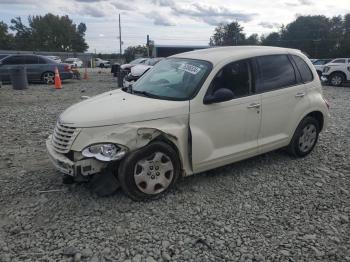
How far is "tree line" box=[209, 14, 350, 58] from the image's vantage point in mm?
61094

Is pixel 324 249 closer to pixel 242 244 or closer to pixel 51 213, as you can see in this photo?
pixel 242 244

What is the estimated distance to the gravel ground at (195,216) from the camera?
3.28 metres

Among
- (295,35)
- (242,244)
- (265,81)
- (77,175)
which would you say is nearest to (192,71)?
(265,81)

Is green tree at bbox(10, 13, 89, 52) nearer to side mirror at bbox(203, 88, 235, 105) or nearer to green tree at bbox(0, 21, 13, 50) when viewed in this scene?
green tree at bbox(0, 21, 13, 50)

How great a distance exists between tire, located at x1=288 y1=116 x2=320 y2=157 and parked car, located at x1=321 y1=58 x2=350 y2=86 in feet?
48.7

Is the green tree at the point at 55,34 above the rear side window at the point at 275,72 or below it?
above

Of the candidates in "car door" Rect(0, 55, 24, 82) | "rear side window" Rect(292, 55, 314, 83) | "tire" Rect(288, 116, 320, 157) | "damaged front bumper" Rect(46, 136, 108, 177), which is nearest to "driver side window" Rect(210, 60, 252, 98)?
"rear side window" Rect(292, 55, 314, 83)

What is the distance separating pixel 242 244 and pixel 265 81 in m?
2.40

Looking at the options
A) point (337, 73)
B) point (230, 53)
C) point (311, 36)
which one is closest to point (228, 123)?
point (230, 53)

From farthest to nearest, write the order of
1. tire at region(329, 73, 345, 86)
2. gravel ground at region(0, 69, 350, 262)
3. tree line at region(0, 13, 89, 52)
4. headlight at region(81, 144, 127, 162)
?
tree line at region(0, 13, 89, 52) → tire at region(329, 73, 345, 86) → headlight at region(81, 144, 127, 162) → gravel ground at region(0, 69, 350, 262)

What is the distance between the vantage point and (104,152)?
12.5 feet

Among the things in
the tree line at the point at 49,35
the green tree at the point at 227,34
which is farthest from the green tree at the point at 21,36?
the green tree at the point at 227,34

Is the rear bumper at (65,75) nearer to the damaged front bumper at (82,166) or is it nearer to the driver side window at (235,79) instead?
the driver side window at (235,79)

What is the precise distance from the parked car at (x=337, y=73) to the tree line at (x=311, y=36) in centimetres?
3926
